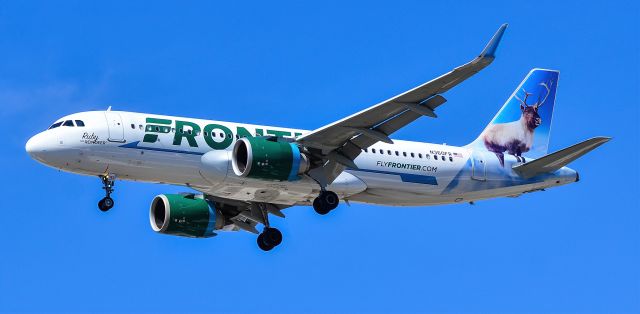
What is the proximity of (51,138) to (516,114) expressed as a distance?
69.7 ft

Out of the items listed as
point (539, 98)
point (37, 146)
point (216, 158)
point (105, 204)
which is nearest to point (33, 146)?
point (37, 146)

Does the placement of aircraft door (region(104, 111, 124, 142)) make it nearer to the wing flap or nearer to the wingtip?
the wing flap

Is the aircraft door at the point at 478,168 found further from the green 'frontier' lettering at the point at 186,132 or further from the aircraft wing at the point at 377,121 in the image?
the green 'frontier' lettering at the point at 186,132

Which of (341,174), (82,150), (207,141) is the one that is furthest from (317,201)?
(82,150)

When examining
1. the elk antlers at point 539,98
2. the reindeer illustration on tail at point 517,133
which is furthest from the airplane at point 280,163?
the elk antlers at point 539,98

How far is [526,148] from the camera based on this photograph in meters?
56.3

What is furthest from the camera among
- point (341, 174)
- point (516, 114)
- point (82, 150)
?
point (516, 114)

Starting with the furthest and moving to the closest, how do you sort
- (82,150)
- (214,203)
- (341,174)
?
(214,203), (341,174), (82,150)

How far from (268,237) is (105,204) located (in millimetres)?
7889

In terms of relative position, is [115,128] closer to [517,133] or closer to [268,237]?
[268,237]

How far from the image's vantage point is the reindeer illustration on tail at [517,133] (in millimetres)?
55406

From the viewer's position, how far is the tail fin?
55.7 m

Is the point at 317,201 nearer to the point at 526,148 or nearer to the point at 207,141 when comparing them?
the point at 207,141

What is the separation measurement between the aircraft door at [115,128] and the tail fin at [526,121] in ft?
51.9
